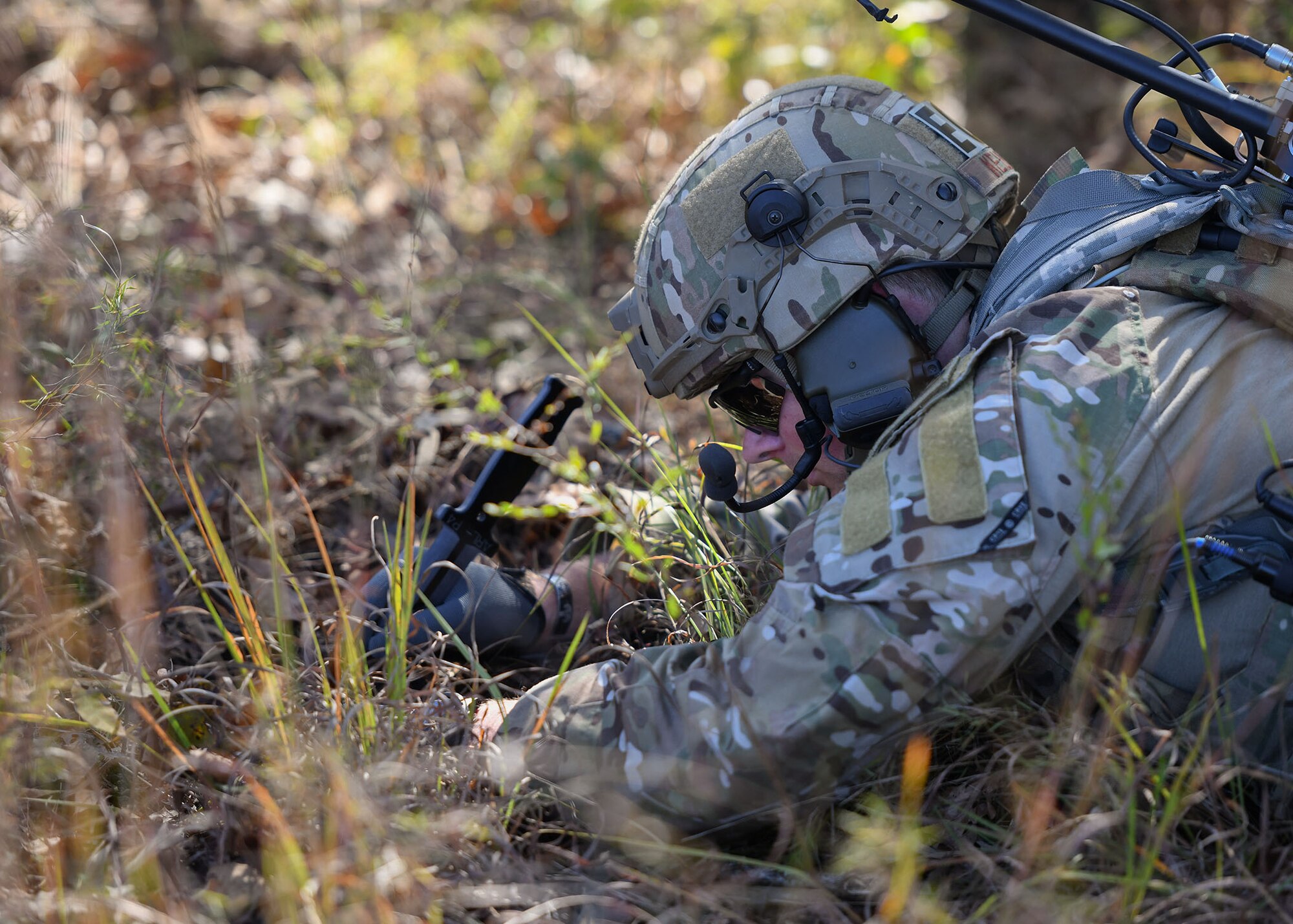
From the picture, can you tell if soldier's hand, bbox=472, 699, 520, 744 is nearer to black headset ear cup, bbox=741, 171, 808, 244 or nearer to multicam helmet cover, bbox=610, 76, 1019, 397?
multicam helmet cover, bbox=610, 76, 1019, 397

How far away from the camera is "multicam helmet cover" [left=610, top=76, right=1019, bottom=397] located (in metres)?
2.07

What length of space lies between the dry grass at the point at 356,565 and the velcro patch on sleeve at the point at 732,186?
593 mm

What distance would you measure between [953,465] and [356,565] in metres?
1.73

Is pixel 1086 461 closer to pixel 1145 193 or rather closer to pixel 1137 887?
pixel 1137 887

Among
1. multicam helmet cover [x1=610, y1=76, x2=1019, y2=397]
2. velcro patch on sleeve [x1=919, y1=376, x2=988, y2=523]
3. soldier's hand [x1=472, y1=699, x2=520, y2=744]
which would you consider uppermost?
multicam helmet cover [x1=610, y1=76, x2=1019, y2=397]

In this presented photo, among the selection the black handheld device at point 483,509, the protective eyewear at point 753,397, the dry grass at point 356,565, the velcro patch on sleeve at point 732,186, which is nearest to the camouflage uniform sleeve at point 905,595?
the dry grass at point 356,565

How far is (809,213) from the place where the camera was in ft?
6.84

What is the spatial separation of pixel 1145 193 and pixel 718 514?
130 centimetres

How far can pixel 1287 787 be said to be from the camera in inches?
65.1

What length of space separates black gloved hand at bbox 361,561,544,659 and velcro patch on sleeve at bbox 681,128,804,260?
2.95ft

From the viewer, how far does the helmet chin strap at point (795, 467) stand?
217 cm

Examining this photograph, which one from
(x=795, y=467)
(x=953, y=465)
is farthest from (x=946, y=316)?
(x=953, y=465)

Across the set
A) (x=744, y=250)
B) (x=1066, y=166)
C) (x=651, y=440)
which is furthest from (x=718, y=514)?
(x=1066, y=166)

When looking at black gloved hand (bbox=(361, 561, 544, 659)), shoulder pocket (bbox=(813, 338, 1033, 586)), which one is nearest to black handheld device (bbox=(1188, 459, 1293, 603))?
shoulder pocket (bbox=(813, 338, 1033, 586))
